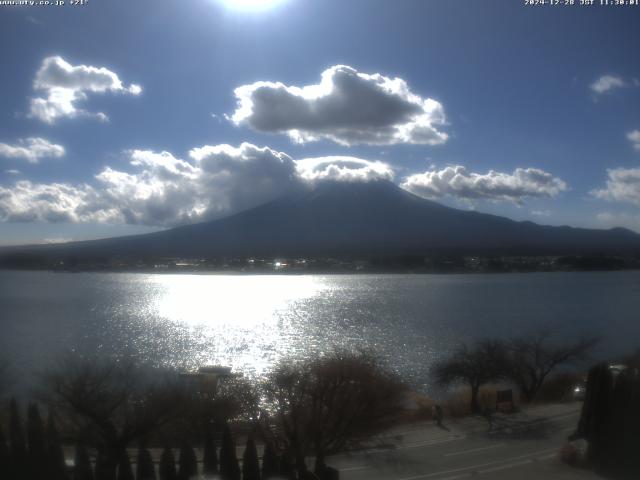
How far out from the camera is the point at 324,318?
1266 inches

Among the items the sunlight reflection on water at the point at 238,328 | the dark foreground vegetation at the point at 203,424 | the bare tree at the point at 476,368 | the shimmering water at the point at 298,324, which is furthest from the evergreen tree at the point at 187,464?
the sunlight reflection on water at the point at 238,328

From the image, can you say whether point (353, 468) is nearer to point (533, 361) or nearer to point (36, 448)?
point (36, 448)

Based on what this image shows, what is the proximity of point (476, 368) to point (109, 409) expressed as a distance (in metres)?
8.56

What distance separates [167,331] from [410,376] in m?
13.7

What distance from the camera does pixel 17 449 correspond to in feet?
20.5

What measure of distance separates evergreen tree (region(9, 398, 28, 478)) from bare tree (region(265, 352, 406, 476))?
9.72 ft

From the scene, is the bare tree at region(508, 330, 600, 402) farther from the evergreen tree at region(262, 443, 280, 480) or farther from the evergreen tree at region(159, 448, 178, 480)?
the evergreen tree at region(159, 448, 178, 480)

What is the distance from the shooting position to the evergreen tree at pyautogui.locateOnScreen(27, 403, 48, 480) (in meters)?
6.15

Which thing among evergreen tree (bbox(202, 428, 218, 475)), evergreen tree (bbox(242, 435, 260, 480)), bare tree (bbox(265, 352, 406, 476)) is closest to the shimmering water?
bare tree (bbox(265, 352, 406, 476))

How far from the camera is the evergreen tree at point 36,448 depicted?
20.2ft

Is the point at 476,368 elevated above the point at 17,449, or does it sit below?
below

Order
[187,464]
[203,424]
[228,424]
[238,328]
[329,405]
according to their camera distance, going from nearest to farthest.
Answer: [187,464]
[329,405]
[203,424]
[228,424]
[238,328]

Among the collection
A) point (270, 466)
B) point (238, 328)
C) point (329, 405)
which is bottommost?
point (238, 328)

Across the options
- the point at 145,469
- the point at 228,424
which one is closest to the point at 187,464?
the point at 145,469
